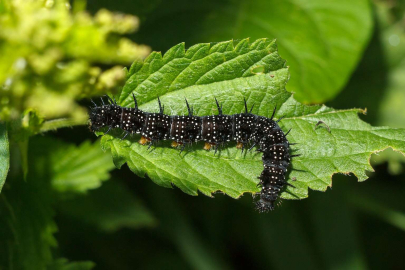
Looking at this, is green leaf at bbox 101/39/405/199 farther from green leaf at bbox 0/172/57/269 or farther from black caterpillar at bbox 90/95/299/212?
green leaf at bbox 0/172/57/269

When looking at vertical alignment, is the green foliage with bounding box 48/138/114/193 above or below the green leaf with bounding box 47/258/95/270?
above

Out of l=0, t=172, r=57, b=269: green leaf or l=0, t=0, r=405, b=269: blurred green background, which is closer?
l=0, t=172, r=57, b=269: green leaf

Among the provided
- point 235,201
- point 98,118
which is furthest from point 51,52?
point 235,201

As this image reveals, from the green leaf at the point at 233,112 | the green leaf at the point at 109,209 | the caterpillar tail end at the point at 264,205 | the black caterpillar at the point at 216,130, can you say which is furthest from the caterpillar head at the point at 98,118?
the caterpillar tail end at the point at 264,205

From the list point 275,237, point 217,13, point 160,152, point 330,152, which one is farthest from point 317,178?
point 217,13

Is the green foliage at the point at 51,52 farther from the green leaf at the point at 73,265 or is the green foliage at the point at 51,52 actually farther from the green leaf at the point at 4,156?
the green leaf at the point at 73,265

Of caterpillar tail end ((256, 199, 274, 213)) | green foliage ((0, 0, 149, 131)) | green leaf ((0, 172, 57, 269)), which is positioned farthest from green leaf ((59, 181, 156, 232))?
green foliage ((0, 0, 149, 131))

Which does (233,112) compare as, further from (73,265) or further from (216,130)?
(73,265)

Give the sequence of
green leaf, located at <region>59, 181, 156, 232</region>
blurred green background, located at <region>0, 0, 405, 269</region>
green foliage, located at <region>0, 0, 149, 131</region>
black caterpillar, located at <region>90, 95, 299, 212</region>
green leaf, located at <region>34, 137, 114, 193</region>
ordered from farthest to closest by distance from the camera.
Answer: green leaf, located at <region>59, 181, 156, 232</region>, blurred green background, located at <region>0, 0, 405, 269</region>, green leaf, located at <region>34, 137, 114, 193</region>, black caterpillar, located at <region>90, 95, 299, 212</region>, green foliage, located at <region>0, 0, 149, 131</region>
